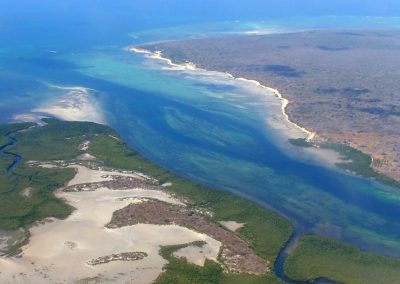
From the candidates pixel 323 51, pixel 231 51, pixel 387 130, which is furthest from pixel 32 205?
pixel 323 51

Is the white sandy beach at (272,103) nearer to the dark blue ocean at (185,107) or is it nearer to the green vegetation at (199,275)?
the dark blue ocean at (185,107)

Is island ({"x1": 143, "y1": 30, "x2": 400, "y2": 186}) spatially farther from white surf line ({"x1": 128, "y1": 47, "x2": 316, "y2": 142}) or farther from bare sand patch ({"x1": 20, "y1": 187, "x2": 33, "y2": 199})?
bare sand patch ({"x1": 20, "y1": 187, "x2": 33, "y2": 199})

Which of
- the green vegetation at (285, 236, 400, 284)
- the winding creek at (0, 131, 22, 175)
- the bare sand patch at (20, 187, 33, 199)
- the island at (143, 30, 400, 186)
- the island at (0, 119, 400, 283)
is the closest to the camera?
the island at (0, 119, 400, 283)

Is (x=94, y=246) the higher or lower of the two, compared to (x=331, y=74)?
lower

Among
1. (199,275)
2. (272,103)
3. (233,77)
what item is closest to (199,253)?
(199,275)

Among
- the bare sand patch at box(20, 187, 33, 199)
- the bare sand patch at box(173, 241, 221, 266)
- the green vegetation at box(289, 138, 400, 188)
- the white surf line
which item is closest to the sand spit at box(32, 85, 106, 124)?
the bare sand patch at box(20, 187, 33, 199)

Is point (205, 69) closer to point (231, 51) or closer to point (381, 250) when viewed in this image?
point (231, 51)

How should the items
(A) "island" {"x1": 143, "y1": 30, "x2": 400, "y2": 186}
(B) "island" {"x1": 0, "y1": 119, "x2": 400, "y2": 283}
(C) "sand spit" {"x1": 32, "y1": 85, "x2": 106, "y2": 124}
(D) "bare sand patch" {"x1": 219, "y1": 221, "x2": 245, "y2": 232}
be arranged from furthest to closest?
1. (C) "sand spit" {"x1": 32, "y1": 85, "x2": 106, "y2": 124}
2. (A) "island" {"x1": 143, "y1": 30, "x2": 400, "y2": 186}
3. (D) "bare sand patch" {"x1": 219, "y1": 221, "x2": 245, "y2": 232}
4. (B) "island" {"x1": 0, "y1": 119, "x2": 400, "y2": 283}

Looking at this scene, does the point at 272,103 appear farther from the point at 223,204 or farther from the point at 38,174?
the point at 38,174
